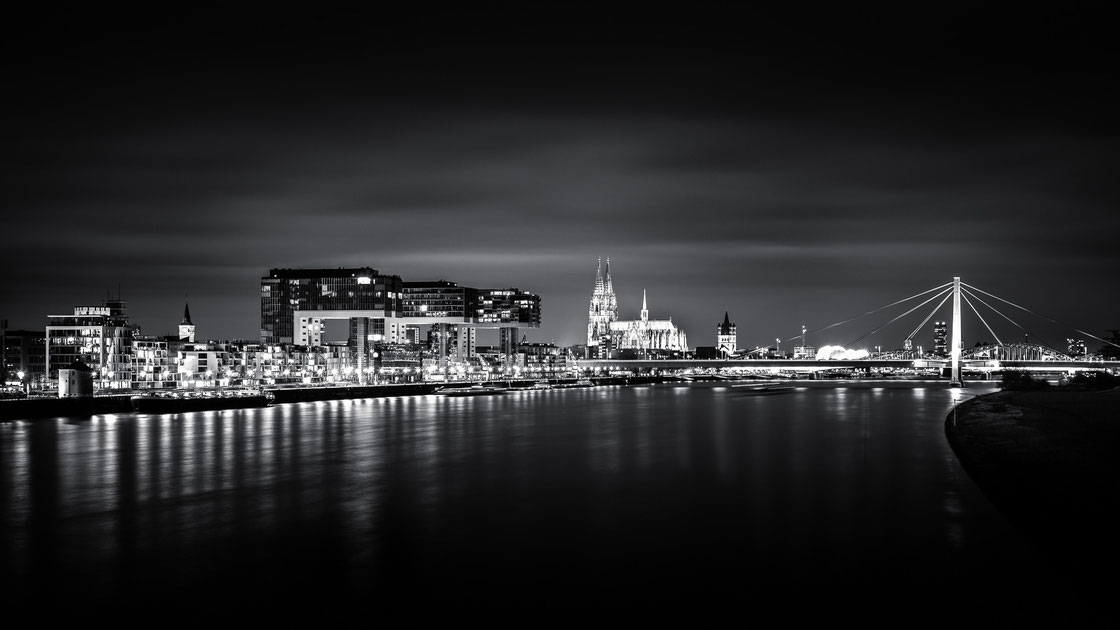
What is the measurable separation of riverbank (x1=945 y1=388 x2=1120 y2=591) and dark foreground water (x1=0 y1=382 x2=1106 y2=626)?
0.65 m

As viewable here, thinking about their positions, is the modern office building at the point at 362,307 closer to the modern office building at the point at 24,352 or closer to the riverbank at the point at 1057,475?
the modern office building at the point at 24,352

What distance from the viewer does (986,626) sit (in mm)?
14594

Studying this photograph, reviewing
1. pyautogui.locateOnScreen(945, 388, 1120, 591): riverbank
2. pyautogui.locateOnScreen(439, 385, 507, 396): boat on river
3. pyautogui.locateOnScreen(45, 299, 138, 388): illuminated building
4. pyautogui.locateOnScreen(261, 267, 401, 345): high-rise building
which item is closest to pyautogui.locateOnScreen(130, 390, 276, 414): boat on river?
pyautogui.locateOnScreen(45, 299, 138, 388): illuminated building

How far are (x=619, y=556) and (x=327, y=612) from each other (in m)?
6.61

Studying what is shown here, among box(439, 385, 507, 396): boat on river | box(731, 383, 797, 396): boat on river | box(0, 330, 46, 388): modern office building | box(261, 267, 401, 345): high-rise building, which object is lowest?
box(731, 383, 797, 396): boat on river

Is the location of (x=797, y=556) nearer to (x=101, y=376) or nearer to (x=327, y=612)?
(x=327, y=612)

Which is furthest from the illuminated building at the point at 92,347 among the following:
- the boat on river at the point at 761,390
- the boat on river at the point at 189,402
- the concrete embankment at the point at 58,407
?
the boat on river at the point at 761,390

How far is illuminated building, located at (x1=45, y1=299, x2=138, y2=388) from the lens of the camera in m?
107

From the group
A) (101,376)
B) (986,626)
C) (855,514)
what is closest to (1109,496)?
(855,514)

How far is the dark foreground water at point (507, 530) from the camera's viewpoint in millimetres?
16578

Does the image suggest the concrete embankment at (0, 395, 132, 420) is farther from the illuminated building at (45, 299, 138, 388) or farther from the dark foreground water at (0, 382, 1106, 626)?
the illuminated building at (45, 299, 138, 388)

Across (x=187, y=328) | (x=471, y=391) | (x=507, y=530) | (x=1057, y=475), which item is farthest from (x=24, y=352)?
(x=1057, y=475)

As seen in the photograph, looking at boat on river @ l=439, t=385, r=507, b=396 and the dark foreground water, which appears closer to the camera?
the dark foreground water

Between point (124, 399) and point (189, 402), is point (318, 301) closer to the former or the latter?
point (189, 402)
